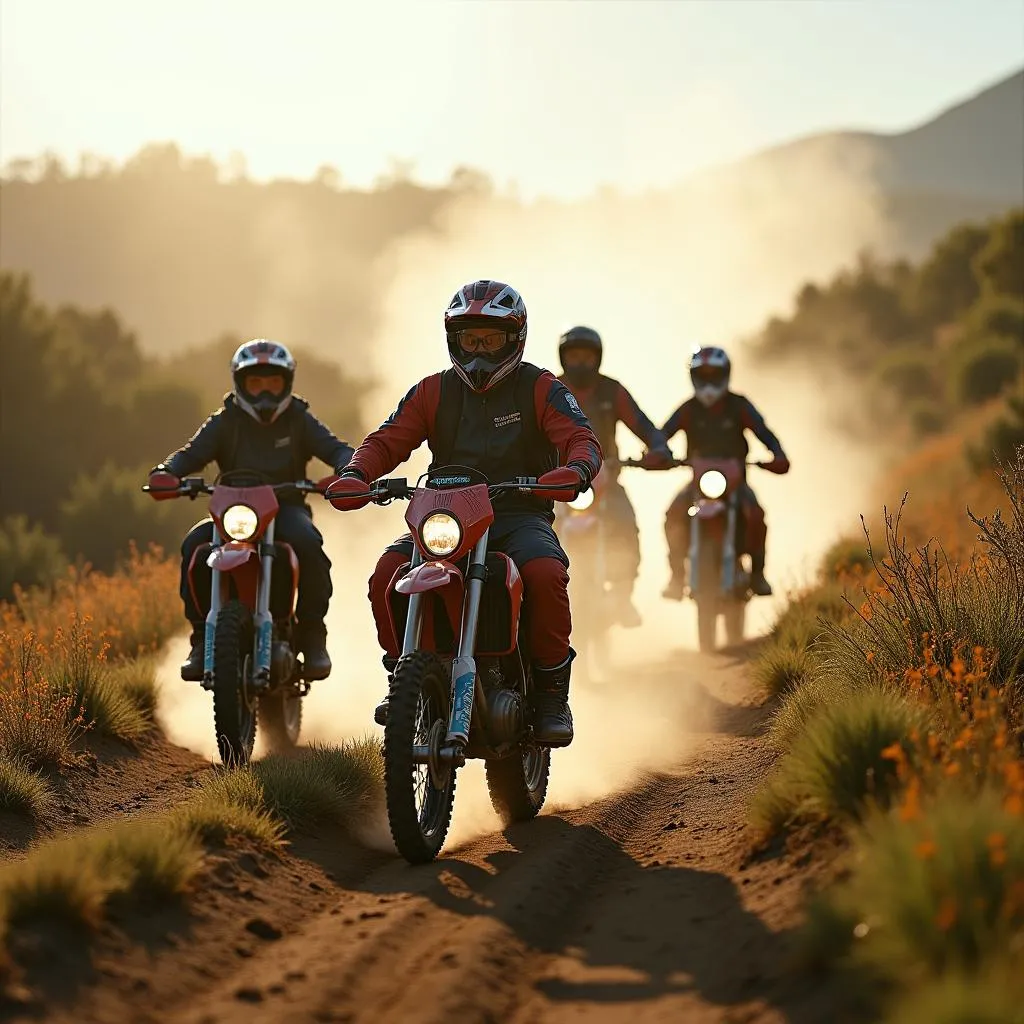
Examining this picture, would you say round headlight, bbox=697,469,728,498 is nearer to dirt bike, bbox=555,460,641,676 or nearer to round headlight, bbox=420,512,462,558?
dirt bike, bbox=555,460,641,676

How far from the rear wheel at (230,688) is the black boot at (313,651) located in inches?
38.8

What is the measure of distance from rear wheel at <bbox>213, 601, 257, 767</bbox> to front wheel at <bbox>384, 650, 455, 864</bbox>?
2503mm

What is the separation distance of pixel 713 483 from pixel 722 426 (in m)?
0.74

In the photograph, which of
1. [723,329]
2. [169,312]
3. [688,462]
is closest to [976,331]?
[688,462]

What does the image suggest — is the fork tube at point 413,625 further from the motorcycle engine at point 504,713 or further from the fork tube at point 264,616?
the fork tube at point 264,616

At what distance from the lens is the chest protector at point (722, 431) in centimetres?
1515

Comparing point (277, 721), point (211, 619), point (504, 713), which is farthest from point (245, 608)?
point (504, 713)

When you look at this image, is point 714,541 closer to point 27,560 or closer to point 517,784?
Answer: point 517,784

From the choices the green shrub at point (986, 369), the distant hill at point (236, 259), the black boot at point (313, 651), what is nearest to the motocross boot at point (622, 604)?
the black boot at point (313, 651)

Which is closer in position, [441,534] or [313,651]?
[441,534]

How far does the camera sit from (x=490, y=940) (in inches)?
216

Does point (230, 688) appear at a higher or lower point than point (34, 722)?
higher

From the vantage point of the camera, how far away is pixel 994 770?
18.3ft

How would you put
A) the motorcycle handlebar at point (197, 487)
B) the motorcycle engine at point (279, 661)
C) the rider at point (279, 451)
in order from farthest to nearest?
the rider at point (279, 451)
the motorcycle engine at point (279, 661)
the motorcycle handlebar at point (197, 487)
